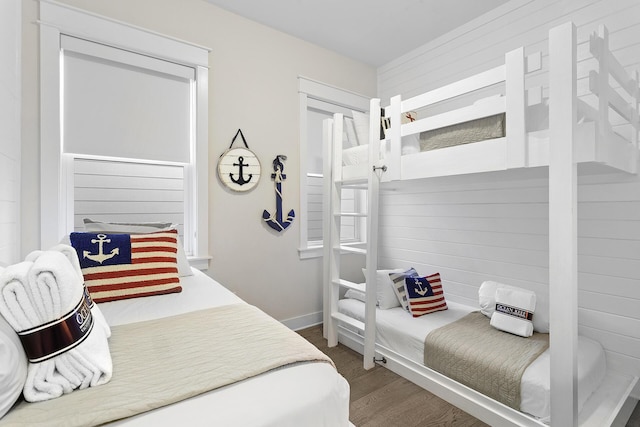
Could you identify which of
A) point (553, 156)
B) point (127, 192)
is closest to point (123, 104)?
point (127, 192)

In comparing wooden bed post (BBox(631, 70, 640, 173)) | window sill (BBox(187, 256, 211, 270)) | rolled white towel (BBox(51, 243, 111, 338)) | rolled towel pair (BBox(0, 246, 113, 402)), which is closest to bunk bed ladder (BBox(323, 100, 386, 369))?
window sill (BBox(187, 256, 211, 270))

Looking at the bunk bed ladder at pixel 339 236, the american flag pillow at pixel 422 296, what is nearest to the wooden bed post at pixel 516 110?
the bunk bed ladder at pixel 339 236

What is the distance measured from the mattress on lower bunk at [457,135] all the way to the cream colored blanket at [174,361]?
1355 mm

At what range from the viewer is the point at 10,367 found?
666mm

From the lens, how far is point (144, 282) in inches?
64.7

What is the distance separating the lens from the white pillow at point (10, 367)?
25.5 inches

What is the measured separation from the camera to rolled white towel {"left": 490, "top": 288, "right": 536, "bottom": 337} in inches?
76.9

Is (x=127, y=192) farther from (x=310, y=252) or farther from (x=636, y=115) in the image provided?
(x=636, y=115)

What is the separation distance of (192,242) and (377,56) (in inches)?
103

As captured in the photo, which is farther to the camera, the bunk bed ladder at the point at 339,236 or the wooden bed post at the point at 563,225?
the bunk bed ladder at the point at 339,236

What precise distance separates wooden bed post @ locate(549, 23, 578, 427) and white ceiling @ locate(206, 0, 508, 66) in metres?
1.50

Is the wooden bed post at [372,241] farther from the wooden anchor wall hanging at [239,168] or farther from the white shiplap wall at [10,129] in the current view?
the white shiplap wall at [10,129]

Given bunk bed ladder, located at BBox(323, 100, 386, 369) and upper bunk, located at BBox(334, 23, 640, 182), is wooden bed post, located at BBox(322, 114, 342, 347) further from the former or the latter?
upper bunk, located at BBox(334, 23, 640, 182)

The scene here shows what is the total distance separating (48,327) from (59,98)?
1.81 meters
